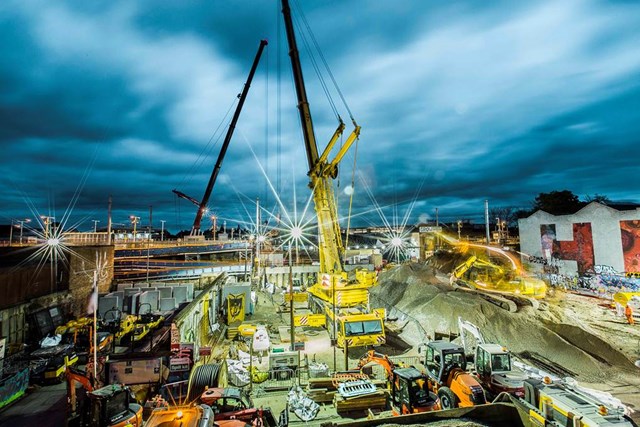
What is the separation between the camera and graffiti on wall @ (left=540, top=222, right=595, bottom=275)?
34375 mm

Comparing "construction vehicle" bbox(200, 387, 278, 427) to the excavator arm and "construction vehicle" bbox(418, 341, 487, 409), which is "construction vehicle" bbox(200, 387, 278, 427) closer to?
the excavator arm

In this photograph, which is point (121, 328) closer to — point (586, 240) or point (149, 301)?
point (149, 301)

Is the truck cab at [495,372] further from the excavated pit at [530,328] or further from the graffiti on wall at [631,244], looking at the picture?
the graffiti on wall at [631,244]

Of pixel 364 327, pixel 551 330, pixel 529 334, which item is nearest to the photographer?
pixel 364 327

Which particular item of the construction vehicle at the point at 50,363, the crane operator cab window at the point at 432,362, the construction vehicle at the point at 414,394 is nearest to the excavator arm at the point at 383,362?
the crane operator cab window at the point at 432,362

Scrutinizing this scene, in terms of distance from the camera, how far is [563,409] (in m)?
7.25

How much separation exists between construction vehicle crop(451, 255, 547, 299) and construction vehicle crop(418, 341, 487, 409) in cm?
1825

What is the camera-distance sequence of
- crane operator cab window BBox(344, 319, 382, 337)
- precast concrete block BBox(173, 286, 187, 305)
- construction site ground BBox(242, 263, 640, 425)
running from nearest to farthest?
construction site ground BBox(242, 263, 640, 425)
crane operator cab window BBox(344, 319, 382, 337)
precast concrete block BBox(173, 286, 187, 305)

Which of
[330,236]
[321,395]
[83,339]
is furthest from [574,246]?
[83,339]

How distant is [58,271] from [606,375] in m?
30.0

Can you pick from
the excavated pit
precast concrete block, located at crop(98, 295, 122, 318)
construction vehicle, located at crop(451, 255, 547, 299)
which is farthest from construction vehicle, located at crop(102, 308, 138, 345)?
construction vehicle, located at crop(451, 255, 547, 299)

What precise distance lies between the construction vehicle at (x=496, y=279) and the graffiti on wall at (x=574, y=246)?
19.7 feet

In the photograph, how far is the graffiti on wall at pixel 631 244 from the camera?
99.1 feet

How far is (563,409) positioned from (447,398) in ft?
10.5
